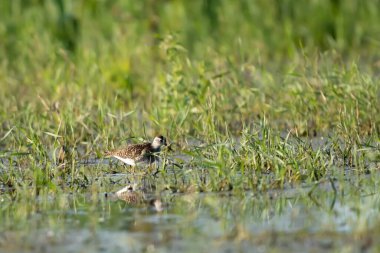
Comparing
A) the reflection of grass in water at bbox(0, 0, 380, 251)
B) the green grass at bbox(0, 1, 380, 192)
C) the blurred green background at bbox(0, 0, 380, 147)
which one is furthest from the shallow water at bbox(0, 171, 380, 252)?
the blurred green background at bbox(0, 0, 380, 147)

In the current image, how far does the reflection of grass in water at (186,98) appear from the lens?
330 inches

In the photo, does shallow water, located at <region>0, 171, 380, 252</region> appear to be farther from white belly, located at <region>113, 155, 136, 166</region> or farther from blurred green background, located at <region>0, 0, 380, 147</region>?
blurred green background, located at <region>0, 0, 380, 147</region>

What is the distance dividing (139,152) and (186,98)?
1636 millimetres

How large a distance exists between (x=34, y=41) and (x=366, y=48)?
15.8ft

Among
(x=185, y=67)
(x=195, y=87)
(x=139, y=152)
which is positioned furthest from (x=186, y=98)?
(x=139, y=152)

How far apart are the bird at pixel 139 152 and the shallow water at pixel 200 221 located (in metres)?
0.88

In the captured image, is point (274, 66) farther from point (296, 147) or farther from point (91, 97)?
point (296, 147)

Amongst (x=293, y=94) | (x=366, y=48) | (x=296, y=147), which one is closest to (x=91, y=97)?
(x=293, y=94)

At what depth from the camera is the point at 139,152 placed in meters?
9.24

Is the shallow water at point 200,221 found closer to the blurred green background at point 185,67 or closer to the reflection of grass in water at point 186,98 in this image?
the reflection of grass in water at point 186,98

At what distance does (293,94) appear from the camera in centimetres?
1038

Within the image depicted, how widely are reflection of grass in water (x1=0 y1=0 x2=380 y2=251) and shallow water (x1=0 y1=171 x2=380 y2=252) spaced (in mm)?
71

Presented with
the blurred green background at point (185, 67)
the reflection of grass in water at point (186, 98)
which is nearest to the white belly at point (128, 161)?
the reflection of grass in water at point (186, 98)

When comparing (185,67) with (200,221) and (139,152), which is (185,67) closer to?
(139,152)
